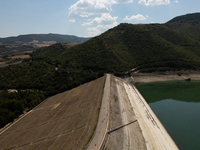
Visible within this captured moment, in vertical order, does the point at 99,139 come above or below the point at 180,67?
below

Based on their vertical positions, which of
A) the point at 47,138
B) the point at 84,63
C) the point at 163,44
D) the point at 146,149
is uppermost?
the point at 163,44

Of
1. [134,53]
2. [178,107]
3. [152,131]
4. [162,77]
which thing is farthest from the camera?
[134,53]

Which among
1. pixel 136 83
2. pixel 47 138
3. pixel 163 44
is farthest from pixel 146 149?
pixel 163 44

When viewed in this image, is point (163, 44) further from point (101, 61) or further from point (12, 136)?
point (12, 136)

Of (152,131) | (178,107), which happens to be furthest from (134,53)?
(152,131)

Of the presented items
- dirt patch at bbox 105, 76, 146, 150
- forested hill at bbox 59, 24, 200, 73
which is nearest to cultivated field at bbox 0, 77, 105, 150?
dirt patch at bbox 105, 76, 146, 150

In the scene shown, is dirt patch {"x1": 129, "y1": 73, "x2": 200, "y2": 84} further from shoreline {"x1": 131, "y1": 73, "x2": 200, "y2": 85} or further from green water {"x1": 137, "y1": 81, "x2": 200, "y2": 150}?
green water {"x1": 137, "y1": 81, "x2": 200, "y2": 150}

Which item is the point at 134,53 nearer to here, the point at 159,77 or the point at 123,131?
the point at 159,77
